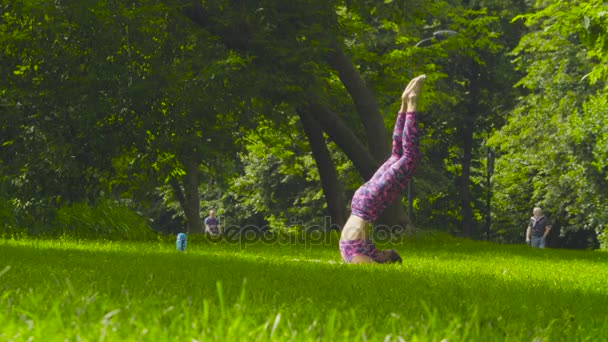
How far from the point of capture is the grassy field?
3.41m

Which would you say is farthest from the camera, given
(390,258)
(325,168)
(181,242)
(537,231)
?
(537,231)

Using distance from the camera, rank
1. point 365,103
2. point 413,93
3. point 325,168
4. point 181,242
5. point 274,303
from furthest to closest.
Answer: point 325,168 → point 365,103 → point 181,242 → point 413,93 → point 274,303

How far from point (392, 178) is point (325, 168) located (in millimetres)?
15079

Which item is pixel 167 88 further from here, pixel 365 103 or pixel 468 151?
pixel 468 151

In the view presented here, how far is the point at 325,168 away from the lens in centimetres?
2686

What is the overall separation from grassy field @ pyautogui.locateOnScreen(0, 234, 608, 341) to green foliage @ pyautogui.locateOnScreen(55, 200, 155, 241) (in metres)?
8.01

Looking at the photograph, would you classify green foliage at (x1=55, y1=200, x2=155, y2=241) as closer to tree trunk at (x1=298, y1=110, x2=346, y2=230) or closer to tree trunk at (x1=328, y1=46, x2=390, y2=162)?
tree trunk at (x1=328, y1=46, x2=390, y2=162)

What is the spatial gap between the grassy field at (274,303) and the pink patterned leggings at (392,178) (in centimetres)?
174

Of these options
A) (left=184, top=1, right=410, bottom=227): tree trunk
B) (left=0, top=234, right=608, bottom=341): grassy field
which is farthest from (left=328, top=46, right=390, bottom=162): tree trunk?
(left=0, top=234, right=608, bottom=341): grassy field

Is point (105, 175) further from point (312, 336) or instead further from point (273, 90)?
point (312, 336)

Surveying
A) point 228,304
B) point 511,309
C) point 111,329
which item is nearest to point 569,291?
point 511,309

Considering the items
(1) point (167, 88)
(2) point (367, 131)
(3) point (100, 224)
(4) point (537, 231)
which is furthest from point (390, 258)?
(4) point (537, 231)

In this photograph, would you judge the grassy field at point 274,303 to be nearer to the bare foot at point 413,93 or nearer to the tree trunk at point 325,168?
the bare foot at point 413,93

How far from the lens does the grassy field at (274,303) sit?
134 inches
